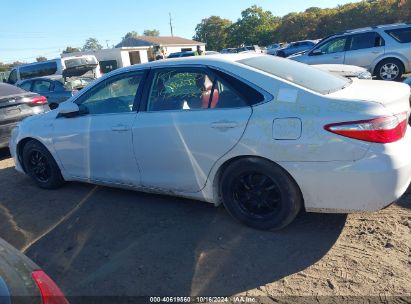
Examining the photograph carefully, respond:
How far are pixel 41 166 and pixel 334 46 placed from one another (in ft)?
31.2

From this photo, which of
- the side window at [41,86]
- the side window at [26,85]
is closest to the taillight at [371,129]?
the side window at [41,86]

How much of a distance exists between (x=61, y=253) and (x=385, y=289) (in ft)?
8.74

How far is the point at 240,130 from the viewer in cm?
330

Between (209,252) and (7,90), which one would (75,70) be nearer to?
(7,90)

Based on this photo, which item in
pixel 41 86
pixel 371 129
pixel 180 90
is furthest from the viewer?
pixel 41 86

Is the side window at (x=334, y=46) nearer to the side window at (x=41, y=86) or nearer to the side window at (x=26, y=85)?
the side window at (x=41, y=86)

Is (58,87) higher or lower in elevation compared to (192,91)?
lower

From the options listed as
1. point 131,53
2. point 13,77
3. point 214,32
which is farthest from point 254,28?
point 13,77

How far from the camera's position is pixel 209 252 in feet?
10.8

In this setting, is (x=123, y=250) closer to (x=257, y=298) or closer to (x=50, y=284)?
(x=257, y=298)

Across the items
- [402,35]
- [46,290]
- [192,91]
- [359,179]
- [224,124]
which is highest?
[192,91]

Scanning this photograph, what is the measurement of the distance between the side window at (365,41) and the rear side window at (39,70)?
1187cm

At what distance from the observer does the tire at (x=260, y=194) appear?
3.23 metres

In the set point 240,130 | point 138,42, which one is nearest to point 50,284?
point 240,130
